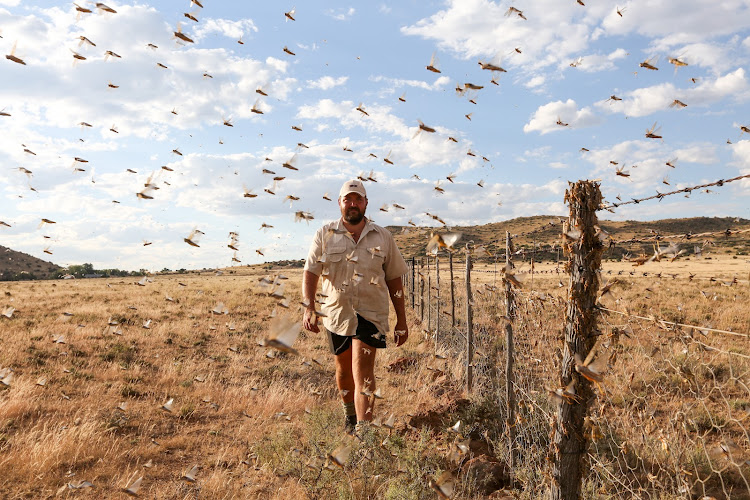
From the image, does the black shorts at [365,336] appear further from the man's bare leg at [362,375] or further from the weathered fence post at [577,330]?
the weathered fence post at [577,330]

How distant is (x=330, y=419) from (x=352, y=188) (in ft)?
9.25

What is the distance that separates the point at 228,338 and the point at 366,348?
29.2 feet

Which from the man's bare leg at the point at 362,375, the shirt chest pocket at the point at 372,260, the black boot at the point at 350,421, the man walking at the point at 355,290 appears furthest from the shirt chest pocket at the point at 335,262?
the black boot at the point at 350,421

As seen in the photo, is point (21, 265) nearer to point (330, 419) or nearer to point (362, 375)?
point (330, 419)

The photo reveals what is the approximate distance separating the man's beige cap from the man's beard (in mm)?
197

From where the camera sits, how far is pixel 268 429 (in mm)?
5941

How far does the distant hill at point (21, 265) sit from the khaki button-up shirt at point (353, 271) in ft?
254

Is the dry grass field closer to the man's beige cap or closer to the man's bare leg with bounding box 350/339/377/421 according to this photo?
the man's bare leg with bounding box 350/339/377/421

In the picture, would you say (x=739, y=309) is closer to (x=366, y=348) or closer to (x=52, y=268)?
(x=366, y=348)

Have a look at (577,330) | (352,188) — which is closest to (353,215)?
(352,188)

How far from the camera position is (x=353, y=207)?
17.1 ft

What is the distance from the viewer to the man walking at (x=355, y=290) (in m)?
5.01

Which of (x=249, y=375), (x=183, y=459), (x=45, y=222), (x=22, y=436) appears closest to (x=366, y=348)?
(x=183, y=459)

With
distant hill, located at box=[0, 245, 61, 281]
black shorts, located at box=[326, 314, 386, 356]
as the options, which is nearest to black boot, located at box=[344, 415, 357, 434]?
black shorts, located at box=[326, 314, 386, 356]
